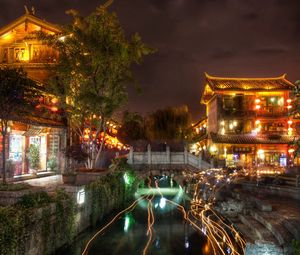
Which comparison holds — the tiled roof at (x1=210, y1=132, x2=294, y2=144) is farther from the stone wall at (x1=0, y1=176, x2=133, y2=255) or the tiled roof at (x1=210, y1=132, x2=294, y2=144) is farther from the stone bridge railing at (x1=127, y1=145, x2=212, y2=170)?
the stone wall at (x1=0, y1=176, x2=133, y2=255)

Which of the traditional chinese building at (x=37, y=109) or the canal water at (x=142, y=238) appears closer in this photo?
the canal water at (x=142, y=238)

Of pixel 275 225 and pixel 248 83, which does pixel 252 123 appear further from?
pixel 275 225

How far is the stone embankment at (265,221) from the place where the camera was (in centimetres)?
1023

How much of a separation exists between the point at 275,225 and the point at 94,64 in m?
12.0

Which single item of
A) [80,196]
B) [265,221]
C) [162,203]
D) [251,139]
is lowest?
[162,203]

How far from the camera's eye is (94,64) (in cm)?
1781

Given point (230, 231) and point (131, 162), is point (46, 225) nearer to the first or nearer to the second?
point (230, 231)

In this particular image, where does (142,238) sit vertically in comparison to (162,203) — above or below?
below

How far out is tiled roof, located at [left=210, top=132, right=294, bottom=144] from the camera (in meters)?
34.9

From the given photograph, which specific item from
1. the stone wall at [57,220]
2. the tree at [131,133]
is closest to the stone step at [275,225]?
the stone wall at [57,220]

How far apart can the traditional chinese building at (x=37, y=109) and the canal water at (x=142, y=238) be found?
6.61m

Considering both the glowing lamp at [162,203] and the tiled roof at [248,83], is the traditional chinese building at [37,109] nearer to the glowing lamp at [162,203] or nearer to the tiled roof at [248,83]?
the glowing lamp at [162,203]

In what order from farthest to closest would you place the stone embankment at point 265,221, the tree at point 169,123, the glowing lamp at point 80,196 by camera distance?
the tree at point 169,123, the glowing lamp at point 80,196, the stone embankment at point 265,221

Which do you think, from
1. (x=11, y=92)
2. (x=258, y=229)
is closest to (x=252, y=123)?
(x=258, y=229)
